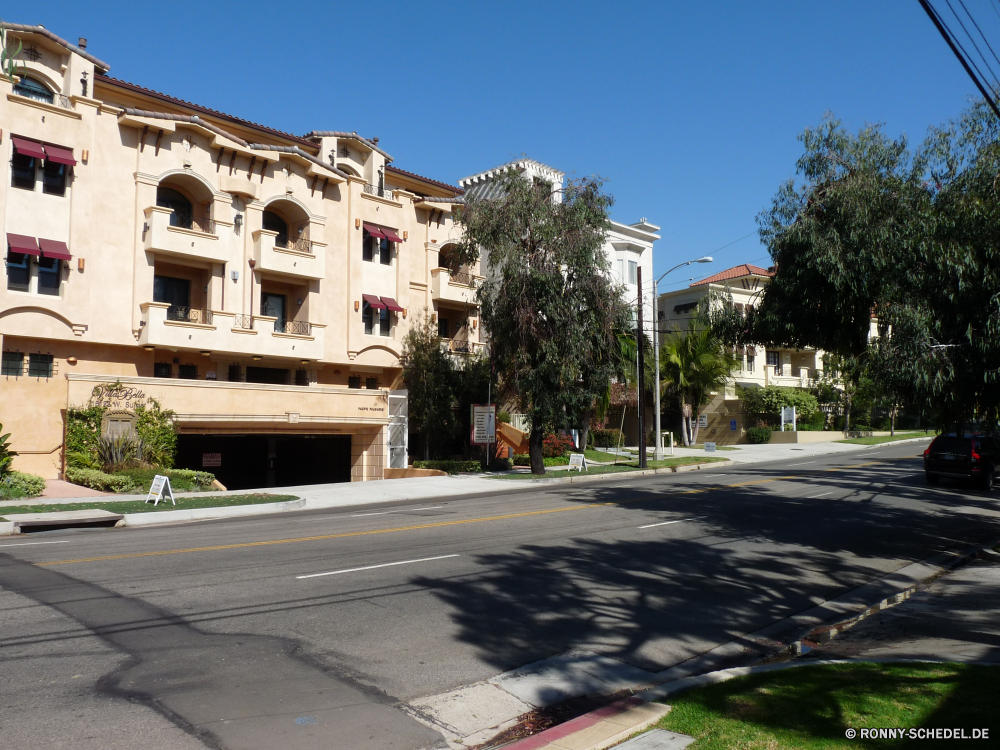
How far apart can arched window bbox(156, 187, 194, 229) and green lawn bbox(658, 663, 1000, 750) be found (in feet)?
89.5

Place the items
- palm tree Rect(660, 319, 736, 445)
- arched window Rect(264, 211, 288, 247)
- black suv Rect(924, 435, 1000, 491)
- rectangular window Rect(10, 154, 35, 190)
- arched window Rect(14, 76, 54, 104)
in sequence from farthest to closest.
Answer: palm tree Rect(660, 319, 736, 445), arched window Rect(264, 211, 288, 247), arched window Rect(14, 76, 54, 104), rectangular window Rect(10, 154, 35, 190), black suv Rect(924, 435, 1000, 491)

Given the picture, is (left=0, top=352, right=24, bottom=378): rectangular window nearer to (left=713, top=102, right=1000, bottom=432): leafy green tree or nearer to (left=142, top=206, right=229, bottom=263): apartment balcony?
(left=142, top=206, right=229, bottom=263): apartment balcony

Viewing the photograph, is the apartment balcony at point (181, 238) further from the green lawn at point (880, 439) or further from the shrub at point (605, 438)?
the green lawn at point (880, 439)

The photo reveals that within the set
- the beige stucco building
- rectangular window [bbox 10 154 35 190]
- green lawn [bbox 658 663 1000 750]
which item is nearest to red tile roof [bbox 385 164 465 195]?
the beige stucco building

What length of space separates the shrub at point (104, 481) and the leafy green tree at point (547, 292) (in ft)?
45.8

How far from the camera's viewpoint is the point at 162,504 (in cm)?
1909

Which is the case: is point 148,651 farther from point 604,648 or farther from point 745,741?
point 745,741

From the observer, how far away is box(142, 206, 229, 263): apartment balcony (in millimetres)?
26500

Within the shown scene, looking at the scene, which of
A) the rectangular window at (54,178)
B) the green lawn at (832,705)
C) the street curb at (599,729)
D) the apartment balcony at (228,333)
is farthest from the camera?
the apartment balcony at (228,333)

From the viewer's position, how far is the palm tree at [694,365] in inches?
1795

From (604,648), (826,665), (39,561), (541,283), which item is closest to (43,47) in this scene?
(541,283)

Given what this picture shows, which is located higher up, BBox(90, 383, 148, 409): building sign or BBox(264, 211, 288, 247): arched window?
BBox(264, 211, 288, 247): arched window

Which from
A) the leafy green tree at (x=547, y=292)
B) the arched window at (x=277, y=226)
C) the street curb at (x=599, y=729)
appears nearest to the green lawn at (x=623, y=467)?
the leafy green tree at (x=547, y=292)

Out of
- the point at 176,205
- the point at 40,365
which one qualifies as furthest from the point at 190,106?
the point at 40,365
